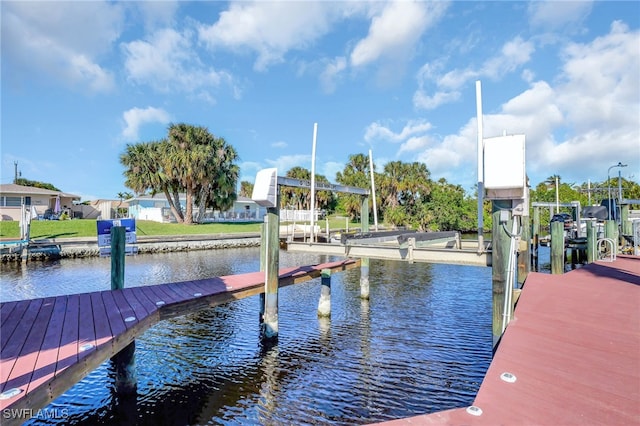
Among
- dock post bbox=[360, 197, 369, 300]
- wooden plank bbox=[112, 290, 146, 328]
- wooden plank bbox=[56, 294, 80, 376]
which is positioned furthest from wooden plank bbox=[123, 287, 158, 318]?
dock post bbox=[360, 197, 369, 300]

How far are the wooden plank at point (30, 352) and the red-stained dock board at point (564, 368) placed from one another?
3.48 metres

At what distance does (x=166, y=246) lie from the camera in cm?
2706

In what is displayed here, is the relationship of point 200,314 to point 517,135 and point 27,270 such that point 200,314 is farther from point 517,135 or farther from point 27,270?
point 27,270

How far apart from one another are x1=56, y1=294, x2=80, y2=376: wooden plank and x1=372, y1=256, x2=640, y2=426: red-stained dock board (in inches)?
138

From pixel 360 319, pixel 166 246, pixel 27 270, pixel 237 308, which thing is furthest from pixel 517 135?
pixel 166 246

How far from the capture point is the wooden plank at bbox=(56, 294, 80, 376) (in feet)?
12.4

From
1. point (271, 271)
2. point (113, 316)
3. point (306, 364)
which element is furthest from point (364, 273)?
point (113, 316)

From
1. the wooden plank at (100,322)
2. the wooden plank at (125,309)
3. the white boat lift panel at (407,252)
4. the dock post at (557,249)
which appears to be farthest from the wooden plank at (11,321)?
the dock post at (557,249)

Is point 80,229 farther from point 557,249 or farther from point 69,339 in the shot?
point 557,249

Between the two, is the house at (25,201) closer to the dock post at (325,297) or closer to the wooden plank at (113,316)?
the dock post at (325,297)

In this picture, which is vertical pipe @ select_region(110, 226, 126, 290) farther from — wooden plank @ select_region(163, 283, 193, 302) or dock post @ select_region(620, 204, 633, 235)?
dock post @ select_region(620, 204, 633, 235)

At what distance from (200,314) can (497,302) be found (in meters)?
8.86

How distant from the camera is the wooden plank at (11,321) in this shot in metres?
4.43

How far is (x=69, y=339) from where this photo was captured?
4.42 m
